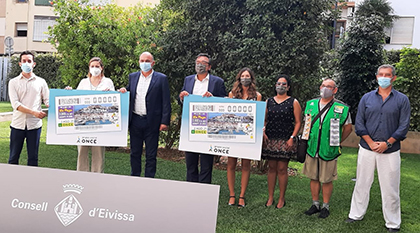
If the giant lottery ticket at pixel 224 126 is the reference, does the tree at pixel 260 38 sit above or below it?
above

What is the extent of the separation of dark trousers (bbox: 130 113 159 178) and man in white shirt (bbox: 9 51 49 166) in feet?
4.21

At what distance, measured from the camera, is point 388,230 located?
5.19 metres

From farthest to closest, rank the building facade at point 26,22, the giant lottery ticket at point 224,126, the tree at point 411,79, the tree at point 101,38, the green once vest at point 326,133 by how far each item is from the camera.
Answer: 1. the building facade at point 26,22
2. the tree at point 411,79
3. the tree at point 101,38
4. the giant lottery ticket at point 224,126
5. the green once vest at point 326,133

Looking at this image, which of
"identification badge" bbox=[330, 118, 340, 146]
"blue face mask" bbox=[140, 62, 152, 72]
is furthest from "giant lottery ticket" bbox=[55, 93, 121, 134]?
"identification badge" bbox=[330, 118, 340, 146]

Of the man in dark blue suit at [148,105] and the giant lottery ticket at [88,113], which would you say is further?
the man in dark blue suit at [148,105]

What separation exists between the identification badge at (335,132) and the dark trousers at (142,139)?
2350 millimetres

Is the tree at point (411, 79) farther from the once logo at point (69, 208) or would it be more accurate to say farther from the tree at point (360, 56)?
the once logo at point (69, 208)

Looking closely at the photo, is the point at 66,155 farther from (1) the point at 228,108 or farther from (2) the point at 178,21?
(1) the point at 228,108

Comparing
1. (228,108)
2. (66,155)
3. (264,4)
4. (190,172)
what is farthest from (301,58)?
(66,155)

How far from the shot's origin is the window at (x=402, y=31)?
74.1 feet

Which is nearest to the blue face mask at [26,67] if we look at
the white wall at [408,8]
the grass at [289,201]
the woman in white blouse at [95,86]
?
the woman in white blouse at [95,86]

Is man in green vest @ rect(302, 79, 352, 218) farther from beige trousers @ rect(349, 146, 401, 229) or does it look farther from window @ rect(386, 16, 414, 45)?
window @ rect(386, 16, 414, 45)

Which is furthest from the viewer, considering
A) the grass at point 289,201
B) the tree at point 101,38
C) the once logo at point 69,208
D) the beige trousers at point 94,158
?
the tree at point 101,38

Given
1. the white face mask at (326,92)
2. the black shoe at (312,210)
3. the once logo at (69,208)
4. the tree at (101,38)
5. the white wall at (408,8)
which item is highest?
the white wall at (408,8)
